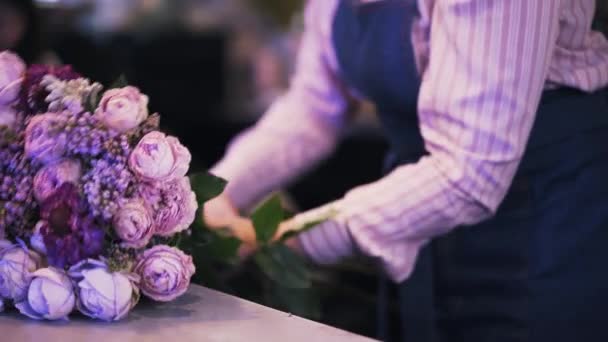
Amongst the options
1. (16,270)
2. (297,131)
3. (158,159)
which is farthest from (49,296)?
(297,131)

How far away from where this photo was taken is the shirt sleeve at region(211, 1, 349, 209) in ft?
Answer: 4.90

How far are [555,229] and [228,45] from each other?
9.42ft

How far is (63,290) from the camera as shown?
81 cm

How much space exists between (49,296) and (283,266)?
0.44 meters

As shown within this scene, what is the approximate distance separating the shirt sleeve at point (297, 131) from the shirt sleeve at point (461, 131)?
31 cm

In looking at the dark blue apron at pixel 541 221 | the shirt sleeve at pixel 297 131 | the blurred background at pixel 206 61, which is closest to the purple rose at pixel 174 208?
the dark blue apron at pixel 541 221

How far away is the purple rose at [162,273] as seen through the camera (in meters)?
0.86

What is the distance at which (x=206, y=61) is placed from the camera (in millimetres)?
3904

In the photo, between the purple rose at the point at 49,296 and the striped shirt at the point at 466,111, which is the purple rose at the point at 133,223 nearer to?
the purple rose at the point at 49,296

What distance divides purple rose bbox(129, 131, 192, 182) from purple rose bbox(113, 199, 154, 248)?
28 mm

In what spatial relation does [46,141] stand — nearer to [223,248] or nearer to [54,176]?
[54,176]

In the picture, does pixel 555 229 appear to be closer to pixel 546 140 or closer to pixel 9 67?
pixel 546 140

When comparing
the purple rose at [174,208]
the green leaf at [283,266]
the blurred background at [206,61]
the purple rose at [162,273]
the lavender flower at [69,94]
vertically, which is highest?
the lavender flower at [69,94]

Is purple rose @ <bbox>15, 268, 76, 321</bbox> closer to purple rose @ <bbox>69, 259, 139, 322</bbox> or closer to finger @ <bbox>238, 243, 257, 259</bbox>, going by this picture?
purple rose @ <bbox>69, 259, 139, 322</bbox>
